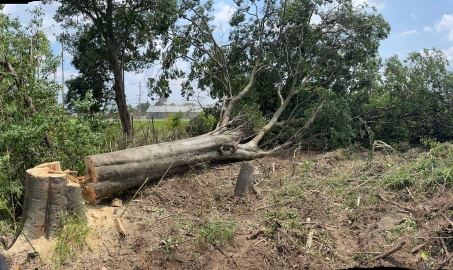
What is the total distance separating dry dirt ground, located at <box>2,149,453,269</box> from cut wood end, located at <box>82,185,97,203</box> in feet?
0.58

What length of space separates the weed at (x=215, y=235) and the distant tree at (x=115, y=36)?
272 inches

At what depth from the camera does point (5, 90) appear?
6.17m

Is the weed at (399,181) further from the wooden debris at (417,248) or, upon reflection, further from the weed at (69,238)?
the weed at (69,238)

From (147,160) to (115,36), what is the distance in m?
7.00

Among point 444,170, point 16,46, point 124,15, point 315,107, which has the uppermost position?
point 124,15

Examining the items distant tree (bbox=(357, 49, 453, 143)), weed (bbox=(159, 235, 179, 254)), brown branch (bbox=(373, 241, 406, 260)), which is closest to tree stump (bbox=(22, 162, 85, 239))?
weed (bbox=(159, 235, 179, 254))

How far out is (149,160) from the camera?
256 inches

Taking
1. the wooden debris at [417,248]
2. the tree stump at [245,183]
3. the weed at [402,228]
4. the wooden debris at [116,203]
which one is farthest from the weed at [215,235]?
the wooden debris at [417,248]

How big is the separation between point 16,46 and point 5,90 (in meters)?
0.73

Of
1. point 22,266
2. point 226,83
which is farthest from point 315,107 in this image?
point 22,266

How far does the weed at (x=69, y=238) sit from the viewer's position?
4.57 metres

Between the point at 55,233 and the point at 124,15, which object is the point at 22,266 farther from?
the point at 124,15

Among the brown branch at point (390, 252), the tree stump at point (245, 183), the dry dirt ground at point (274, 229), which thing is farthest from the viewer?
the tree stump at point (245, 183)

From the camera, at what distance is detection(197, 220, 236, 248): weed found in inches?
190
